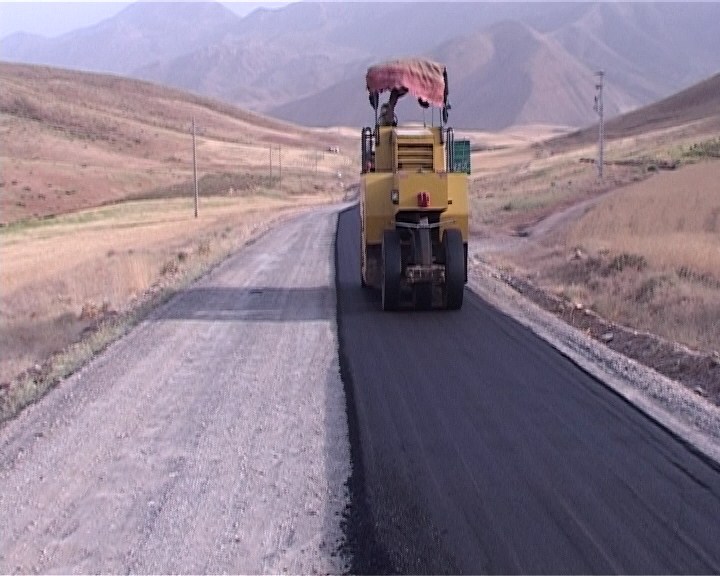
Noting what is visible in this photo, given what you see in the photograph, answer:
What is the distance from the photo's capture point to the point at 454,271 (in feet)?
52.6

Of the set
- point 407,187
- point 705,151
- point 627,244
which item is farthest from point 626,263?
point 705,151

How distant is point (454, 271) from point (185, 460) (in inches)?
328

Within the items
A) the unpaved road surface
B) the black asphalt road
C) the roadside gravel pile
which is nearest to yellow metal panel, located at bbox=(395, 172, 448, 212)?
the roadside gravel pile

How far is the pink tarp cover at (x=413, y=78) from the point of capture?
18.0 metres

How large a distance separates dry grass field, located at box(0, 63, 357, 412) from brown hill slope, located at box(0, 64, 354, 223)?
0.27 m

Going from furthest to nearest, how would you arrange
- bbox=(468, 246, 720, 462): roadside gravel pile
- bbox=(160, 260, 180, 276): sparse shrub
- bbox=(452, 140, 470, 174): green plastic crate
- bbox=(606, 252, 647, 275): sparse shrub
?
1. bbox=(160, 260, 180, 276): sparse shrub
2. bbox=(606, 252, 647, 275): sparse shrub
3. bbox=(452, 140, 470, 174): green plastic crate
4. bbox=(468, 246, 720, 462): roadside gravel pile

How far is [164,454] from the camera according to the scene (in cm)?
870

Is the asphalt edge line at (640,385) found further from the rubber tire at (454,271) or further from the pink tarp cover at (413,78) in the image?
the pink tarp cover at (413,78)

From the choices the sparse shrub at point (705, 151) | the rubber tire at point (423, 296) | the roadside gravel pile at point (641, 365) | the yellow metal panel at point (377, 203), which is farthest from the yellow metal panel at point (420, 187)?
the sparse shrub at point (705, 151)

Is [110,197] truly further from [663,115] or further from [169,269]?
[663,115]

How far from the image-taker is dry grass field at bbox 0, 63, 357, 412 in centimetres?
1888

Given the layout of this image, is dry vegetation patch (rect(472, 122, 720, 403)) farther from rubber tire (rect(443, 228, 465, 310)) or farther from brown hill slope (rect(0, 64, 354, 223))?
brown hill slope (rect(0, 64, 354, 223))

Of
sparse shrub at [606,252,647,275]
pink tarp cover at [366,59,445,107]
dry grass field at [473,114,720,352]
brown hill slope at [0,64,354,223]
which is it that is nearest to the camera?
dry grass field at [473,114,720,352]

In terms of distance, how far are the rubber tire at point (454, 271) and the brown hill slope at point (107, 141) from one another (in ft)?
188
